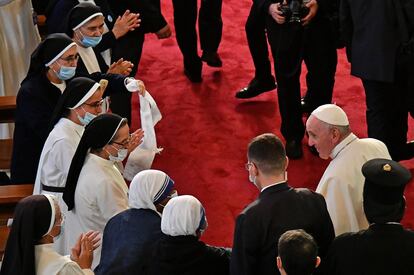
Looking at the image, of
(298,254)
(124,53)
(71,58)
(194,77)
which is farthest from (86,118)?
(194,77)

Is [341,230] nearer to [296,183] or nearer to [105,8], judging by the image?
[296,183]

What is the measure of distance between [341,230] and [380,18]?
1.72 m

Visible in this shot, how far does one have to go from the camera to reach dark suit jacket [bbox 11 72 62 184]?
16.2 ft

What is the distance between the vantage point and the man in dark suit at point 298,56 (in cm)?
582

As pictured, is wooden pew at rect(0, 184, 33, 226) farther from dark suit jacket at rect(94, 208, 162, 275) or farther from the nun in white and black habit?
dark suit jacket at rect(94, 208, 162, 275)

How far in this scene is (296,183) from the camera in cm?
588

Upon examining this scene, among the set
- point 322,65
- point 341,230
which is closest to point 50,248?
point 341,230

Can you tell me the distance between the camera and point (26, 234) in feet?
11.5

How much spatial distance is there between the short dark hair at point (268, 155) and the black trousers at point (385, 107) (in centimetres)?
197

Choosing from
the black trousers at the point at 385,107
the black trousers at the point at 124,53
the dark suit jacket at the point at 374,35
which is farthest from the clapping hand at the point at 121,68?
the black trousers at the point at 385,107

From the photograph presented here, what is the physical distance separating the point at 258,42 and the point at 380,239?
3.71 meters

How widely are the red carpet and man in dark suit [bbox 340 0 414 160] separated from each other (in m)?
0.64

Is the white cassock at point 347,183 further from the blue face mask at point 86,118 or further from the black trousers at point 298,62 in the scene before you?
the black trousers at point 298,62

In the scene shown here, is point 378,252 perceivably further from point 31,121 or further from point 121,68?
point 121,68
